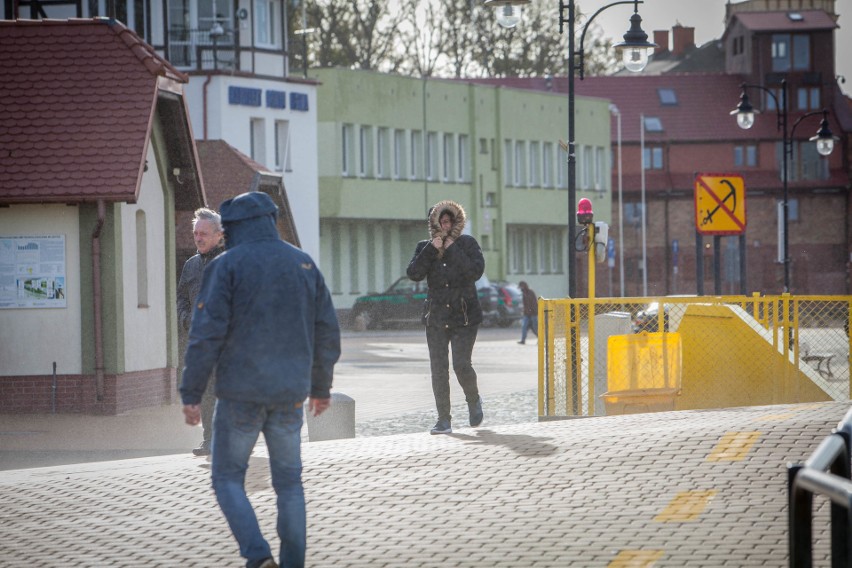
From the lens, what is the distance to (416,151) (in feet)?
214

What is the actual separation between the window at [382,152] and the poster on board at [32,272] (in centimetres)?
4264

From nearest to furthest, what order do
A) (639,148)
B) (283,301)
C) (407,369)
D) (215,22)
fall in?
(283,301), (407,369), (215,22), (639,148)

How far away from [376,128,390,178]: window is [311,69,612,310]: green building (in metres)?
0.05

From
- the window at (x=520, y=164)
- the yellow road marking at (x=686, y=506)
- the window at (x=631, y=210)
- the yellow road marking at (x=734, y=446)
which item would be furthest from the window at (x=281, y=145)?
the yellow road marking at (x=686, y=506)

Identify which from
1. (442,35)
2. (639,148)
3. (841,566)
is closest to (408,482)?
(841,566)

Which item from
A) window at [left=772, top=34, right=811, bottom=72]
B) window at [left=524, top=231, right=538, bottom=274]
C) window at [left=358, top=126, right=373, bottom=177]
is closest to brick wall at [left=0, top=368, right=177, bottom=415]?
window at [left=358, top=126, right=373, bottom=177]

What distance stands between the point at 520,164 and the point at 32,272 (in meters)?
52.8

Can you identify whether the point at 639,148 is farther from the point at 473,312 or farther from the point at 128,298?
the point at 473,312

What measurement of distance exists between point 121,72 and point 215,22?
2848 cm

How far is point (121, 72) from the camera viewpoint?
69.2 ft

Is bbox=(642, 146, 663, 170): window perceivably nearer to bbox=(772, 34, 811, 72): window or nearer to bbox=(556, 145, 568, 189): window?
bbox=(772, 34, 811, 72): window

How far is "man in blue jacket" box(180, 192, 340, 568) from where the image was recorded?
793cm

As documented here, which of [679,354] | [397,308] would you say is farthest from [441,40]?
[679,354]

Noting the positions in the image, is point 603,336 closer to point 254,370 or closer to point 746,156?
point 254,370
